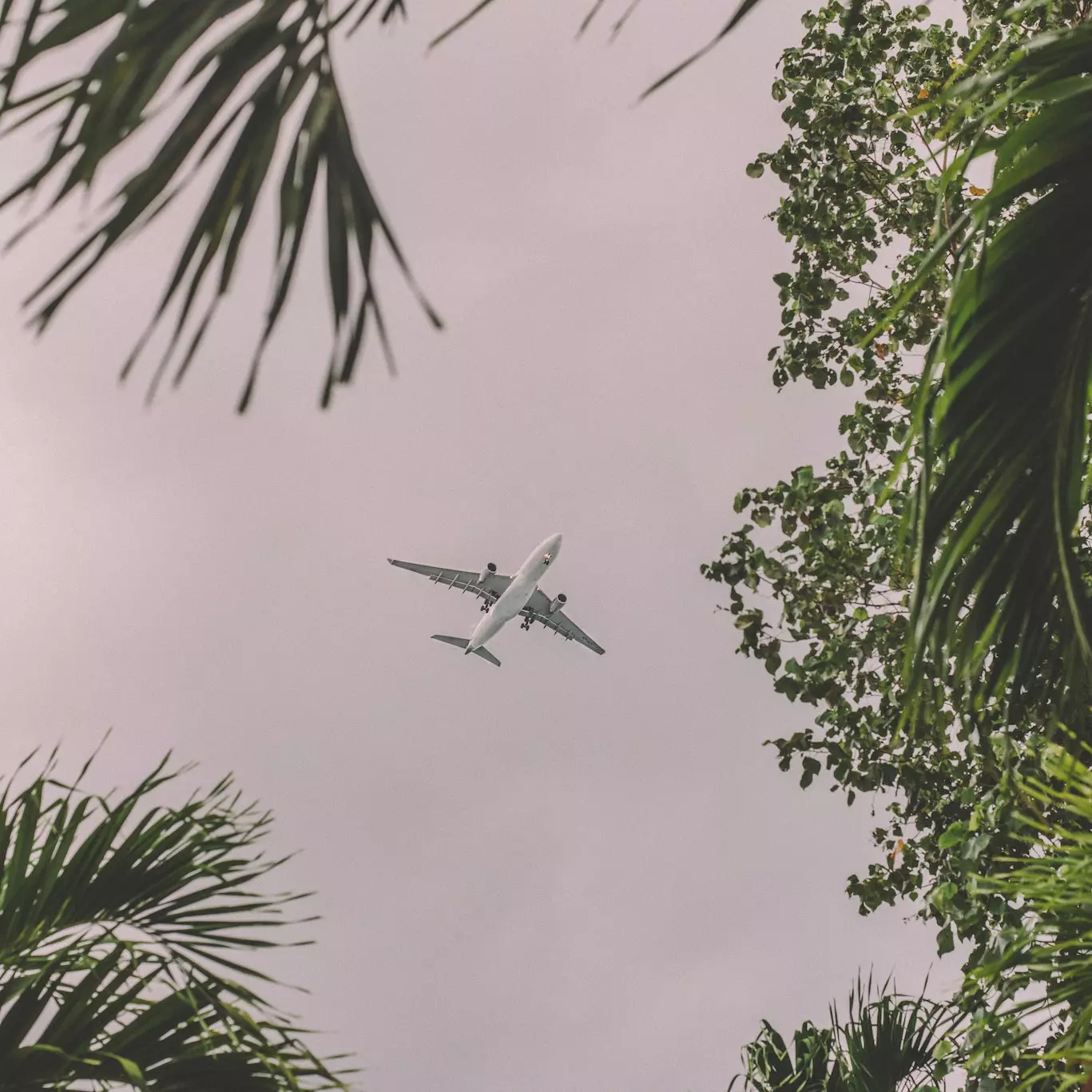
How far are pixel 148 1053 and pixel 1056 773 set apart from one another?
82.9 inches

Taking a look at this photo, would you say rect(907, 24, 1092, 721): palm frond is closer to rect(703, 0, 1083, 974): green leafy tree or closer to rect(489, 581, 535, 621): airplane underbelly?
rect(703, 0, 1083, 974): green leafy tree

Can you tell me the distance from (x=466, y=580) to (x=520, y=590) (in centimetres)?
227

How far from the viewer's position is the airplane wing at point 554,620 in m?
37.0

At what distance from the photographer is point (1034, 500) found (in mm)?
2170

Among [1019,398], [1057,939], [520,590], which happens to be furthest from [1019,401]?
[520,590]

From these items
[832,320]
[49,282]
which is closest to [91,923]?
[49,282]

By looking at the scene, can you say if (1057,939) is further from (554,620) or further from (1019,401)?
(554,620)

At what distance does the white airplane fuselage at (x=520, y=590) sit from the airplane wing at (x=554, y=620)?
68cm

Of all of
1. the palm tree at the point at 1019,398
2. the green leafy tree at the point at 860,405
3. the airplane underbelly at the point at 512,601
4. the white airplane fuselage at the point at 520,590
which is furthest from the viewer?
the airplane underbelly at the point at 512,601

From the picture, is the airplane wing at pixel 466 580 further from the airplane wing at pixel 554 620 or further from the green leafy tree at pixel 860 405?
the green leafy tree at pixel 860 405

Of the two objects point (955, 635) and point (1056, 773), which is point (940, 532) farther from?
point (1056, 773)

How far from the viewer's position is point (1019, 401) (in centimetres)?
209

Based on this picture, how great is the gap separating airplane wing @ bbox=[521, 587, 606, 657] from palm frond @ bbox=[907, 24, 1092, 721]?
34.2m

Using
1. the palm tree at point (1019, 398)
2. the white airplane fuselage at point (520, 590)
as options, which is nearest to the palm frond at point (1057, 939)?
the palm tree at point (1019, 398)
